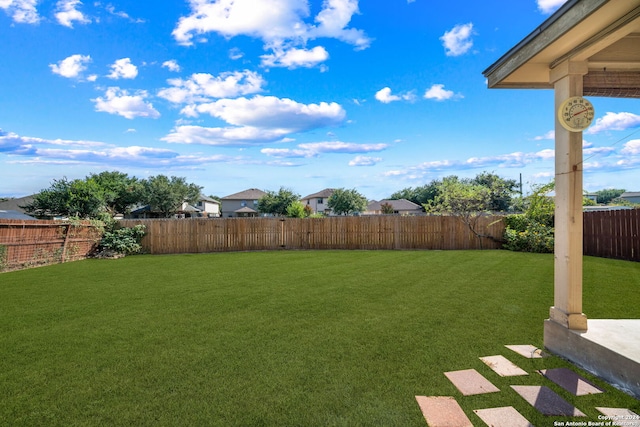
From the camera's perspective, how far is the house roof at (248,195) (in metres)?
49.4

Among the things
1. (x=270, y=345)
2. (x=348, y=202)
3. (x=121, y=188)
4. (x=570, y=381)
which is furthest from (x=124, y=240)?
(x=348, y=202)

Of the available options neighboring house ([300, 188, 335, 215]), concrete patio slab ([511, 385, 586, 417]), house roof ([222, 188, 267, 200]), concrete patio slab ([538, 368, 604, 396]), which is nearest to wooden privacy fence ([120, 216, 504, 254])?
concrete patio slab ([538, 368, 604, 396])

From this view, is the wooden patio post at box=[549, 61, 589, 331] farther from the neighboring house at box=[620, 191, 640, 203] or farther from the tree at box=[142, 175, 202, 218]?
the neighboring house at box=[620, 191, 640, 203]

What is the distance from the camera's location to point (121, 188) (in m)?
31.6

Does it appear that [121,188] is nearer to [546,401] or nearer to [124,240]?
[124,240]

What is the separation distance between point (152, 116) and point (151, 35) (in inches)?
170

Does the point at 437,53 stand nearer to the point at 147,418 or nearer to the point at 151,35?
the point at 151,35

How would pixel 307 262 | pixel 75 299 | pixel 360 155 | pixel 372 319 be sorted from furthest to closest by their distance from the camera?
pixel 360 155 < pixel 307 262 < pixel 75 299 < pixel 372 319

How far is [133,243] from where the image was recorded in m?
12.2

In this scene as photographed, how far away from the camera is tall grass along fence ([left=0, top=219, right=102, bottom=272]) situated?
8516 millimetres

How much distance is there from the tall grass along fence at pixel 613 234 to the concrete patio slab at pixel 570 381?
356 inches

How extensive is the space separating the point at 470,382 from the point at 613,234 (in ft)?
34.1

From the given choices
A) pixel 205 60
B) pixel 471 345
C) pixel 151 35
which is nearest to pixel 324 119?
pixel 205 60

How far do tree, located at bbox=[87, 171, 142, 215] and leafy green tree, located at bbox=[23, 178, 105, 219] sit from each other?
18.4 feet
